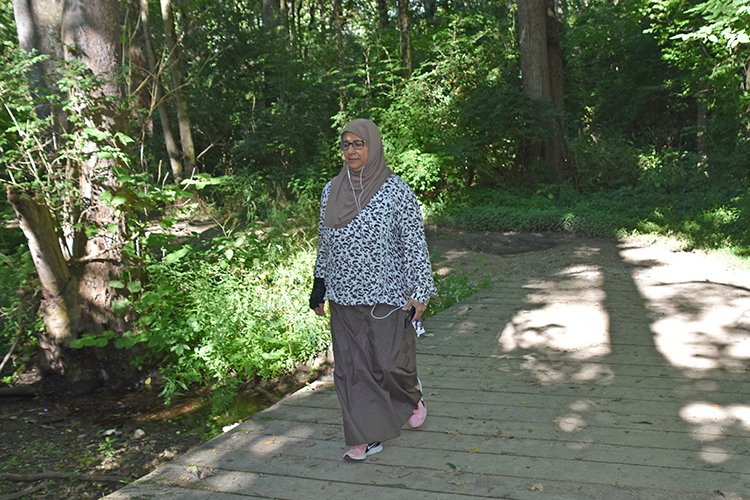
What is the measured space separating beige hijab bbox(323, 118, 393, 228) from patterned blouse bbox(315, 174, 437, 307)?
0.11ft

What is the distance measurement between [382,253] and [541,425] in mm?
1321

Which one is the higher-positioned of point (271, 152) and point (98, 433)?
point (271, 152)

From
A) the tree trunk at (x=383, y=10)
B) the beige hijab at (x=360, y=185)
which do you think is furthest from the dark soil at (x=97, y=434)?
the tree trunk at (x=383, y=10)

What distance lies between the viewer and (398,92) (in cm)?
1330

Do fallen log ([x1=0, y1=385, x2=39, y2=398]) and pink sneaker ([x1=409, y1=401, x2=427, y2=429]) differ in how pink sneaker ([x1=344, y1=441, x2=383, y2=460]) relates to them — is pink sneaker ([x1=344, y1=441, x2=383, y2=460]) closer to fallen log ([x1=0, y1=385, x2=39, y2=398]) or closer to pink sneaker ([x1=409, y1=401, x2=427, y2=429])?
pink sneaker ([x1=409, y1=401, x2=427, y2=429])

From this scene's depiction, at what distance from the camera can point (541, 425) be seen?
3236 mm

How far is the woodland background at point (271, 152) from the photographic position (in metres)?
4.93

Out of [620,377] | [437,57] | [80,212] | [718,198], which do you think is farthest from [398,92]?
[620,377]

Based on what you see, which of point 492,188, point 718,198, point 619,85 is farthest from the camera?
point 619,85

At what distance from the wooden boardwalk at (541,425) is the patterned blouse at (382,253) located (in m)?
0.83

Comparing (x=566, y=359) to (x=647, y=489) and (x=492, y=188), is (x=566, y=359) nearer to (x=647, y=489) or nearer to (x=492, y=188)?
(x=647, y=489)

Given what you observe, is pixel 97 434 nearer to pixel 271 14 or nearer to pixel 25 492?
pixel 25 492

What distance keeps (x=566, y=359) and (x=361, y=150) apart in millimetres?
2387

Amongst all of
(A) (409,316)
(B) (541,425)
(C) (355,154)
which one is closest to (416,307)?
(A) (409,316)
